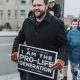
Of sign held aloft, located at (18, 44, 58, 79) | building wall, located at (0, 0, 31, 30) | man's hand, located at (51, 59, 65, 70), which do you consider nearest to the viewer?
man's hand, located at (51, 59, 65, 70)

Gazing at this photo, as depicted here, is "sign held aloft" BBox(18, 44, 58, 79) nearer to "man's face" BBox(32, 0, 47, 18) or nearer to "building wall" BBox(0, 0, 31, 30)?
"man's face" BBox(32, 0, 47, 18)

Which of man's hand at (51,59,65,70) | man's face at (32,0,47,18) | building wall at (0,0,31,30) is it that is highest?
man's face at (32,0,47,18)

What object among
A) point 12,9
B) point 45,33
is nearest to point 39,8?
point 45,33

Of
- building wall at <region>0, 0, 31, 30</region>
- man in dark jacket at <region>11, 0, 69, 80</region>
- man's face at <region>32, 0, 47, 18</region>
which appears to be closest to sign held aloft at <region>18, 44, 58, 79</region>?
man in dark jacket at <region>11, 0, 69, 80</region>

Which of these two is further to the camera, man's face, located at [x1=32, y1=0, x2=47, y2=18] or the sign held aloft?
the sign held aloft

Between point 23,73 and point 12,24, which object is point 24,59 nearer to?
point 23,73

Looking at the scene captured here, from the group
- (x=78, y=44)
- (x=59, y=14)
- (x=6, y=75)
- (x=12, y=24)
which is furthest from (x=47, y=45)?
(x=12, y=24)

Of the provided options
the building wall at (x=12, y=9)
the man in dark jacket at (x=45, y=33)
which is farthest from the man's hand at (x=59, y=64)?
the building wall at (x=12, y=9)

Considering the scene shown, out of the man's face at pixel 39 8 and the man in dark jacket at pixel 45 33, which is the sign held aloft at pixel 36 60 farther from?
the man's face at pixel 39 8

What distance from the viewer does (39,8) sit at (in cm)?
525

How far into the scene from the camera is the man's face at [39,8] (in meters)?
5.25

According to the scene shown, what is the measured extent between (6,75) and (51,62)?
17.6 ft

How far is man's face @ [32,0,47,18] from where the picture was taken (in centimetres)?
525

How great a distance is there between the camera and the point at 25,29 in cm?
553
